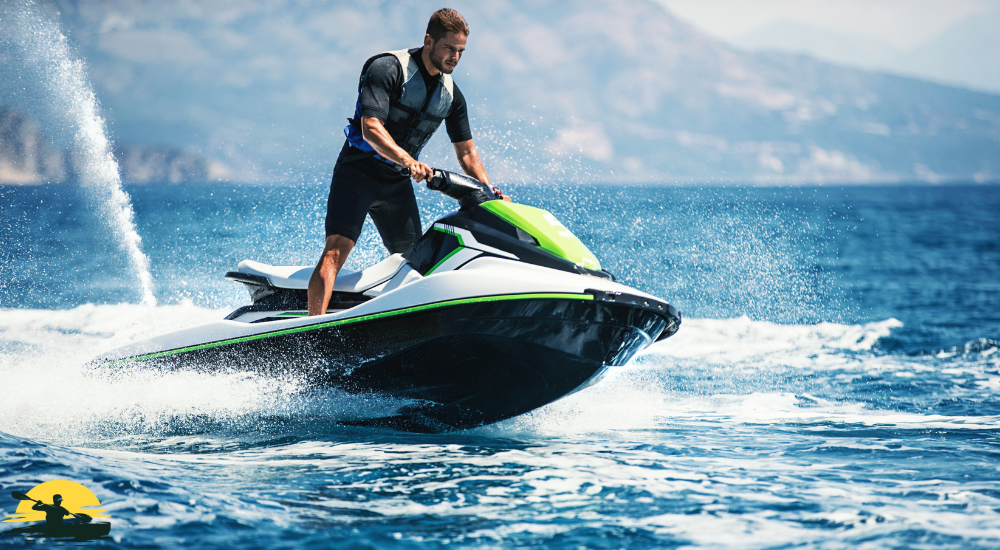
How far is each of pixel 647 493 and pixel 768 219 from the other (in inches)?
1157

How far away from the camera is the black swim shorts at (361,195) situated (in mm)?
4051

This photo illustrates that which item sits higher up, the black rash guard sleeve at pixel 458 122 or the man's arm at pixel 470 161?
the black rash guard sleeve at pixel 458 122

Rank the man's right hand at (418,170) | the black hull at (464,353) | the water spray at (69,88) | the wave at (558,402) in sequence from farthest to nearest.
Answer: the water spray at (69,88) < the wave at (558,402) < the man's right hand at (418,170) < the black hull at (464,353)

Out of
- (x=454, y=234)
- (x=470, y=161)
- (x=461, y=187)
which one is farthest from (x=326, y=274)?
(x=470, y=161)

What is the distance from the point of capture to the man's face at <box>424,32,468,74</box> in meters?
3.83

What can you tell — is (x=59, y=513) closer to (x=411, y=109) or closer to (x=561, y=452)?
(x=561, y=452)

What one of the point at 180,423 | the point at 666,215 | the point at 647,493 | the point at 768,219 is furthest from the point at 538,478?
the point at 768,219

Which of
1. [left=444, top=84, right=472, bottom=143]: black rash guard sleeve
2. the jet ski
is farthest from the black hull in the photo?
[left=444, top=84, right=472, bottom=143]: black rash guard sleeve

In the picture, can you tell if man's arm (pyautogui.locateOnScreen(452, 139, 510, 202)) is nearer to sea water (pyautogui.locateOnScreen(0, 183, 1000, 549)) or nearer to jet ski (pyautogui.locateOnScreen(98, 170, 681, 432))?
jet ski (pyautogui.locateOnScreen(98, 170, 681, 432))

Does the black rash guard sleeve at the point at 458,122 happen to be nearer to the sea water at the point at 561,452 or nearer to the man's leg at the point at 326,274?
the man's leg at the point at 326,274

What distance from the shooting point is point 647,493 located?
3.25 meters

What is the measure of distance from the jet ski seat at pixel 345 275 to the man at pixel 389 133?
0.22 m

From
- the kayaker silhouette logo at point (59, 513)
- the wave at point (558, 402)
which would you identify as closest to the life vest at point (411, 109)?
the wave at point (558, 402)

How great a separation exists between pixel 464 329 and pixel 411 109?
1.21 m
